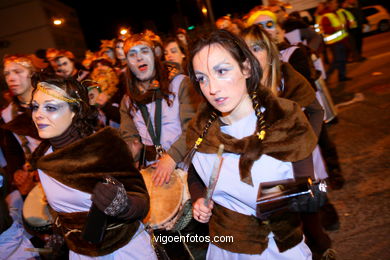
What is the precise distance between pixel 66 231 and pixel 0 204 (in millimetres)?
1278

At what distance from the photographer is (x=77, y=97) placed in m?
2.67

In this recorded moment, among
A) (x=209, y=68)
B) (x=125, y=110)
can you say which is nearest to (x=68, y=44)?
(x=125, y=110)

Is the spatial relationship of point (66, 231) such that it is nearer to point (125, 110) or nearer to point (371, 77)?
point (125, 110)

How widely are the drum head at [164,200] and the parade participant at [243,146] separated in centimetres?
79

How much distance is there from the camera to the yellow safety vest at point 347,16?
35.6 ft

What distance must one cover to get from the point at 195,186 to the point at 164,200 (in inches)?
32.7

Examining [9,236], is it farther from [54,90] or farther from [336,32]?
[336,32]

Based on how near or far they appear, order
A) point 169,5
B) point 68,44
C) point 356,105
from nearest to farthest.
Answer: point 356,105
point 68,44
point 169,5

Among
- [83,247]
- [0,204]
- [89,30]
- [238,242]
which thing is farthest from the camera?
[89,30]

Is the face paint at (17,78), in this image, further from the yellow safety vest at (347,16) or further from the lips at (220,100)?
the yellow safety vest at (347,16)

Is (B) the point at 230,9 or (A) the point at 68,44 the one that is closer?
Result: (A) the point at 68,44

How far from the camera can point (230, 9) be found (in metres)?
35.5

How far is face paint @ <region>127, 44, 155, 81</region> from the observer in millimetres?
3949

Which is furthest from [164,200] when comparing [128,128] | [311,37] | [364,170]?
[311,37]
